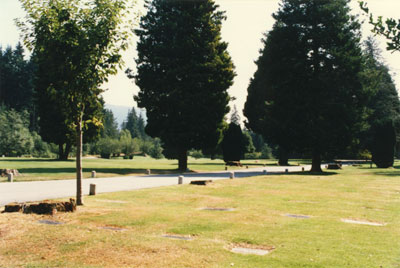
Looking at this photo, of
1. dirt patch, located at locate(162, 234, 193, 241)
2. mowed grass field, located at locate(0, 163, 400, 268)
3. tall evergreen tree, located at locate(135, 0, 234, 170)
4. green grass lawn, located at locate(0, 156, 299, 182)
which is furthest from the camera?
tall evergreen tree, located at locate(135, 0, 234, 170)

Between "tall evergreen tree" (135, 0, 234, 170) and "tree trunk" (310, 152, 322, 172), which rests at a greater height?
"tall evergreen tree" (135, 0, 234, 170)

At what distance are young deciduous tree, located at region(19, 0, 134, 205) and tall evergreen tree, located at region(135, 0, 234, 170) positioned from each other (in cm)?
2168

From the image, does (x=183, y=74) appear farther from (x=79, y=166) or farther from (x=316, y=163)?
(x=79, y=166)

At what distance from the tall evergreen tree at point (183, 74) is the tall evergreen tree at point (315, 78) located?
5.37 m

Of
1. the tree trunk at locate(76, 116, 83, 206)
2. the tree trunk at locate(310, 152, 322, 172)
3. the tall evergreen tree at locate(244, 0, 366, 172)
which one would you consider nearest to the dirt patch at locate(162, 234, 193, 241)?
the tree trunk at locate(76, 116, 83, 206)

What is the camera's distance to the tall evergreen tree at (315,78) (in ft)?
113

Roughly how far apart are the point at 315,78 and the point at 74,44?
27855 millimetres

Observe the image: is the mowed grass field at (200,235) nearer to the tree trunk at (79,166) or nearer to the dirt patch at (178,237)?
the dirt patch at (178,237)

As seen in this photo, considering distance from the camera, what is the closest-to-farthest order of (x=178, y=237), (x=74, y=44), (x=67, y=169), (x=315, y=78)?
(x=178, y=237) < (x=74, y=44) < (x=67, y=169) < (x=315, y=78)

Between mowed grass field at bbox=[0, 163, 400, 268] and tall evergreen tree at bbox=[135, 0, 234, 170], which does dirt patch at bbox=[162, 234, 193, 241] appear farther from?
tall evergreen tree at bbox=[135, 0, 234, 170]

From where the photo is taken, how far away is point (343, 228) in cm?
1002

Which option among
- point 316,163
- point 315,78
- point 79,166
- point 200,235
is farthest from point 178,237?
point 316,163

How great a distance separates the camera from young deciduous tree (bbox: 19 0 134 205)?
12250 mm

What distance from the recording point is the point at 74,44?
12359 mm
